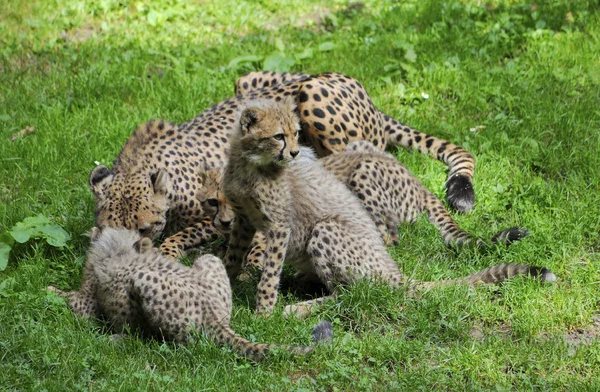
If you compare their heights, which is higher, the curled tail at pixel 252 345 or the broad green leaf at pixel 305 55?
the broad green leaf at pixel 305 55

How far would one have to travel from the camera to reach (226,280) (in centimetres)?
552

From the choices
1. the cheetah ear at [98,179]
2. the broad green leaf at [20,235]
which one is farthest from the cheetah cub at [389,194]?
the broad green leaf at [20,235]

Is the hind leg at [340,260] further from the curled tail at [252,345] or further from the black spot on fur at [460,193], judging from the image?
the black spot on fur at [460,193]

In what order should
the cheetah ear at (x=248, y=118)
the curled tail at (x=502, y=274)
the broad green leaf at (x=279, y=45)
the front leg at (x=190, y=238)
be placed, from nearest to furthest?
the cheetah ear at (x=248, y=118) → the curled tail at (x=502, y=274) → the front leg at (x=190, y=238) → the broad green leaf at (x=279, y=45)

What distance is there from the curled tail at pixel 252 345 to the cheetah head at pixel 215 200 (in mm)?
1431

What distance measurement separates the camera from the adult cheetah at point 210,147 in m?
6.35

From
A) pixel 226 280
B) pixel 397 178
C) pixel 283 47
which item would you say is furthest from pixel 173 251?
pixel 283 47

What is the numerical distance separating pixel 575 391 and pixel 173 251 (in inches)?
124

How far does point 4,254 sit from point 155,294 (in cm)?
166

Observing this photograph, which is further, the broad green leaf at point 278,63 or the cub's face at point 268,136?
the broad green leaf at point 278,63

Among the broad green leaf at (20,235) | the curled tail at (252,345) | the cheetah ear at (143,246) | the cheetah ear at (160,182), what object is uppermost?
the cheetah ear at (160,182)

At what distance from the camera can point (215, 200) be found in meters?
6.55

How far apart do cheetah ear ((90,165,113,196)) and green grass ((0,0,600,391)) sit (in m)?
0.52

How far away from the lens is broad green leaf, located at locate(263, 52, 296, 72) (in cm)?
912
